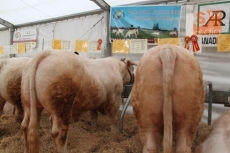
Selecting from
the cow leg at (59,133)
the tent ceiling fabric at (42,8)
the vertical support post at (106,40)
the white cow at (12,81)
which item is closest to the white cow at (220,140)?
the cow leg at (59,133)

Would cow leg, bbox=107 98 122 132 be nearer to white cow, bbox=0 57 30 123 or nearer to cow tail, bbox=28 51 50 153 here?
white cow, bbox=0 57 30 123

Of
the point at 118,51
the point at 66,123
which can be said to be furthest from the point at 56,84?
the point at 118,51

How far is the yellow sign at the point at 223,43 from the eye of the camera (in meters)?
3.66

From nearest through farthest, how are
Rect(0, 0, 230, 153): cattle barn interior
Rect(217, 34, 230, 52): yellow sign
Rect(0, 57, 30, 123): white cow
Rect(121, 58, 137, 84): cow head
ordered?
Rect(0, 57, 30, 123): white cow, Rect(0, 0, 230, 153): cattle barn interior, Rect(217, 34, 230, 52): yellow sign, Rect(121, 58, 137, 84): cow head

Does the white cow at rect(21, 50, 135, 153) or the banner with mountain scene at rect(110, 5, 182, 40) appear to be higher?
the banner with mountain scene at rect(110, 5, 182, 40)

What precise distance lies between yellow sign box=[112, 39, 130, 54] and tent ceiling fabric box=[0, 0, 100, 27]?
3.28ft

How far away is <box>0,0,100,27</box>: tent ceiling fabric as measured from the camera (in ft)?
16.4

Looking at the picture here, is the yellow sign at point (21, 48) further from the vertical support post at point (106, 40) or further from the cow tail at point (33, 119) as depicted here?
the cow tail at point (33, 119)

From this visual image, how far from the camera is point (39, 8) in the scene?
536cm

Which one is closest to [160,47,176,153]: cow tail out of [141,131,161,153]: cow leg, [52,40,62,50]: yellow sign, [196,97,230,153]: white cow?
[141,131,161,153]: cow leg

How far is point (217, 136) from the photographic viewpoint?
228 cm

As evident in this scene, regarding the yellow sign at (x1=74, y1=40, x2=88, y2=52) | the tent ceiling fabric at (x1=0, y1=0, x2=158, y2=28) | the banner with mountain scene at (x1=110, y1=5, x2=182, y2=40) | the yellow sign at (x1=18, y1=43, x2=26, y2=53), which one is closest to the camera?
the banner with mountain scene at (x1=110, y1=5, x2=182, y2=40)

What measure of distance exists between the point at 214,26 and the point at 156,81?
2.52 meters

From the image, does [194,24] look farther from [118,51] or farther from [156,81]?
[156,81]
